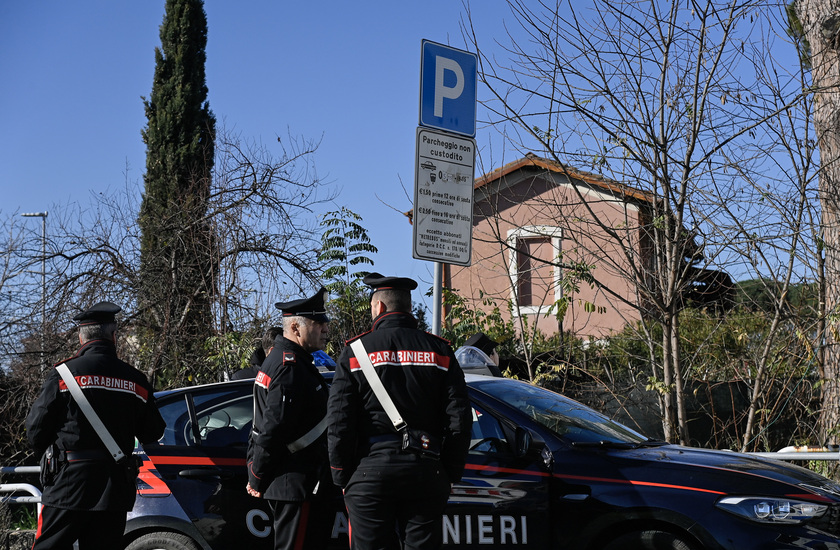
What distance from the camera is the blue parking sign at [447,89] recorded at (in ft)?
17.7

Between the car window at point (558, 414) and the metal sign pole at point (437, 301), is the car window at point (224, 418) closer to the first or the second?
the metal sign pole at point (437, 301)

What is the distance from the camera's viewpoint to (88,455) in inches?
192

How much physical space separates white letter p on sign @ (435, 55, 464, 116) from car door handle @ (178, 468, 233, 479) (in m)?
2.56

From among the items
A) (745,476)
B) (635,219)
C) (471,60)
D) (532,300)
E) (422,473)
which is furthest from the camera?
(532,300)

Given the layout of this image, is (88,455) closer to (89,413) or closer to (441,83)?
(89,413)

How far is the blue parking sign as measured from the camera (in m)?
5.39

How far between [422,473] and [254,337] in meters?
5.84

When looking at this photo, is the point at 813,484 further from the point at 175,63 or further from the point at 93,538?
the point at 175,63

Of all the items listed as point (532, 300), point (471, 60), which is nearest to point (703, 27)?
point (471, 60)

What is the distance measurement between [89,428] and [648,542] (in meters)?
3.16

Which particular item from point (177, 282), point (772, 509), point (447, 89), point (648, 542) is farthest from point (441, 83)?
point (177, 282)

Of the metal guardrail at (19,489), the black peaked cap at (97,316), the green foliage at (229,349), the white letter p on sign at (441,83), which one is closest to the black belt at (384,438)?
the black peaked cap at (97,316)

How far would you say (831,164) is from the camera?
7820 mm

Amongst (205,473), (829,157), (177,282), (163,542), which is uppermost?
(829,157)
